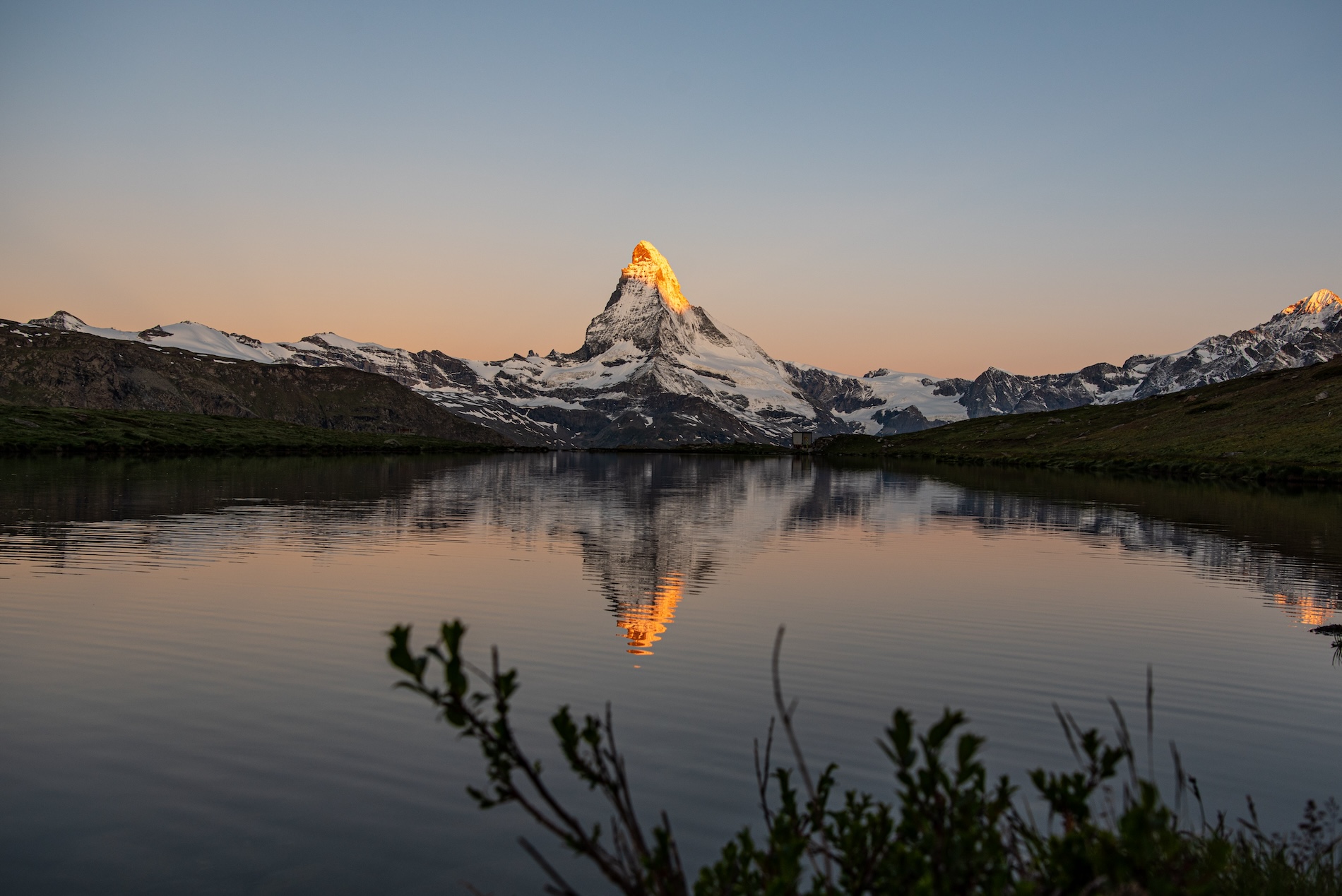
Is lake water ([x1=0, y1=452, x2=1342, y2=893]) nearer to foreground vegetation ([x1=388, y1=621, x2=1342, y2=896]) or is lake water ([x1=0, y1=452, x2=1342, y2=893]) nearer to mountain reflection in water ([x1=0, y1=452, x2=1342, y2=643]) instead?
mountain reflection in water ([x1=0, y1=452, x2=1342, y2=643])

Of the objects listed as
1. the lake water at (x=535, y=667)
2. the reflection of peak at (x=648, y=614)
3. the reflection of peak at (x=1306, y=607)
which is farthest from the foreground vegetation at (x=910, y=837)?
the reflection of peak at (x=1306, y=607)

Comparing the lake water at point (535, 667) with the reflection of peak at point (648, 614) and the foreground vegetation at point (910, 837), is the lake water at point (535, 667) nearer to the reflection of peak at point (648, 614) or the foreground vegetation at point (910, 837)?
the reflection of peak at point (648, 614)

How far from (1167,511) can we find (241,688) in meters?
75.3

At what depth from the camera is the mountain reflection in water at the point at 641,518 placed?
42.6m

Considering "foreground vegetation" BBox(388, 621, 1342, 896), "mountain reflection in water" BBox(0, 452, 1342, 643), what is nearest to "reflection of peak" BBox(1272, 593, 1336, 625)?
"mountain reflection in water" BBox(0, 452, 1342, 643)

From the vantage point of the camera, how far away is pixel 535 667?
79.4ft

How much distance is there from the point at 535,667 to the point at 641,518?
50620 millimetres

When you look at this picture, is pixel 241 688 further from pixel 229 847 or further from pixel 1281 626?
pixel 1281 626

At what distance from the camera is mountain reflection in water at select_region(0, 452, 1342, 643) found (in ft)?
140

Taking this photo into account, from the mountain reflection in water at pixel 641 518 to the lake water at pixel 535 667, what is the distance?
0.51 metres

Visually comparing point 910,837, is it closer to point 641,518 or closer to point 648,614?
point 648,614

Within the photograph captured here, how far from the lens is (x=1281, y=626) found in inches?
1216

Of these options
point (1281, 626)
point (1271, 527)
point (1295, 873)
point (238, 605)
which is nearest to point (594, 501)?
point (1271, 527)

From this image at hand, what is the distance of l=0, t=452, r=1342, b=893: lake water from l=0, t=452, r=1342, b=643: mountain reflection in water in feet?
1.66
